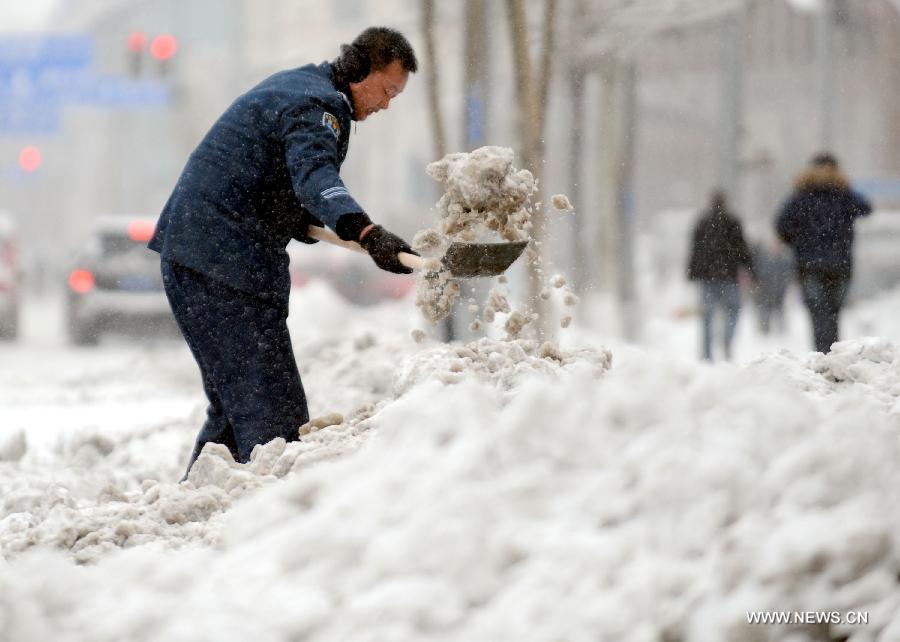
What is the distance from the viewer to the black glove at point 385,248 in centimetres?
445

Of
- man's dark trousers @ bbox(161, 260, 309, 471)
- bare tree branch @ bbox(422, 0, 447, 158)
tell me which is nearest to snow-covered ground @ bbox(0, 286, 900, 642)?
man's dark trousers @ bbox(161, 260, 309, 471)

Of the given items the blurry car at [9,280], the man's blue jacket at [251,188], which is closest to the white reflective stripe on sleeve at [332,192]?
the man's blue jacket at [251,188]

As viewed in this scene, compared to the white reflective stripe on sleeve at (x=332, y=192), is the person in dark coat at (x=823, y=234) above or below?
below

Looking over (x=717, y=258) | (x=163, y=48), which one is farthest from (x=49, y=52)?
(x=717, y=258)

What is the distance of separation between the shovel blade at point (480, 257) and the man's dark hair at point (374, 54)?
0.79m

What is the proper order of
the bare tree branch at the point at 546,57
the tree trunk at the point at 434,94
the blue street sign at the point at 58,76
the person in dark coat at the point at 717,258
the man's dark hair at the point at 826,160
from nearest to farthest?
the man's dark hair at the point at 826,160, the bare tree branch at the point at 546,57, the tree trunk at the point at 434,94, the person in dark coat at the point at 717,258, the blue street sign at the point at 58,76

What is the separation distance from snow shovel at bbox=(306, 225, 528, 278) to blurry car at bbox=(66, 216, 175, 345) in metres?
11.0

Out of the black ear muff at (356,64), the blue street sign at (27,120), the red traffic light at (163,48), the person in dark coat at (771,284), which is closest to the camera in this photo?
the black ear muff at (356,64)

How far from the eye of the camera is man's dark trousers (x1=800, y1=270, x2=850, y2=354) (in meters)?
10.3

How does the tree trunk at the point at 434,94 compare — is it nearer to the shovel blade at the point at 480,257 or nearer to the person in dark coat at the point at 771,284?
the shovel blade at the point at 480,257

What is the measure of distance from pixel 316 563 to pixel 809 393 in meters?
2.27

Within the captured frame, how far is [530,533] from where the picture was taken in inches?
128

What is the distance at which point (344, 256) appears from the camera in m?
21.3

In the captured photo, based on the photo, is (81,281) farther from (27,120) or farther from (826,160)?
(27,120)
